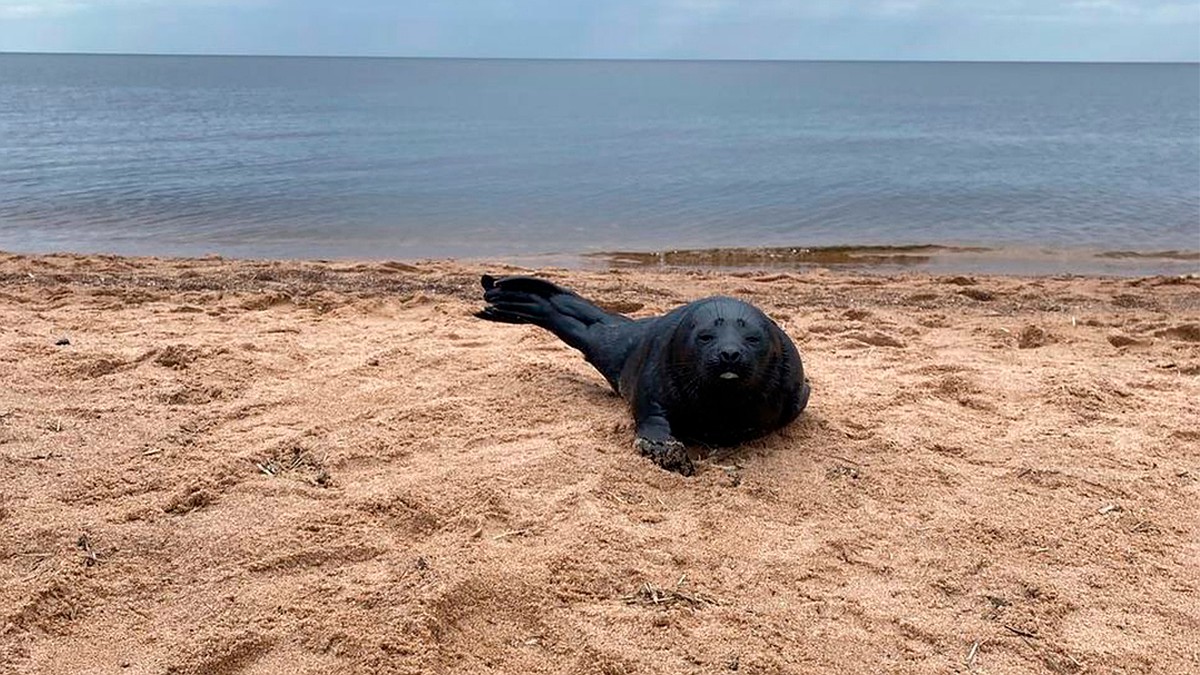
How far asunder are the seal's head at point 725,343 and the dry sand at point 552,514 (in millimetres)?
400

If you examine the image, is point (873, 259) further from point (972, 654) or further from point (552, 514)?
point (972, 654)

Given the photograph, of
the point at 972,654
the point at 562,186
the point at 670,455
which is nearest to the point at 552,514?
the point at 670,455

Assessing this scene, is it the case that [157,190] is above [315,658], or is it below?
above

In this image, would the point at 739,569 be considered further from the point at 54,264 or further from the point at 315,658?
the point at 54,264

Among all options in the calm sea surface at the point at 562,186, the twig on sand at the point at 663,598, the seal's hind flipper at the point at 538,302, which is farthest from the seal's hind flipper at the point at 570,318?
the calm sea surface at the point at 562,186

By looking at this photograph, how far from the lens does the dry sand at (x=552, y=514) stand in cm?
274

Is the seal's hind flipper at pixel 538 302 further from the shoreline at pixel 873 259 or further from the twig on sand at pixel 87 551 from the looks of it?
the shoreline at pixel 873 259

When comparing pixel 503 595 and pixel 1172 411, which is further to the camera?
pixel 1172 411

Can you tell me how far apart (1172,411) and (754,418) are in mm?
2356

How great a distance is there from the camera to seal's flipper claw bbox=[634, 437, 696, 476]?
395 centimetres

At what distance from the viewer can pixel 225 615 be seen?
278 centimetres

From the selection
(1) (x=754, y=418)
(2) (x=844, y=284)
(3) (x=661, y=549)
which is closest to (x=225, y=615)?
(3) (x=661, y=549)

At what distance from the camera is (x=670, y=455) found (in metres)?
3.96

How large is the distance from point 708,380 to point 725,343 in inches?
6.8
